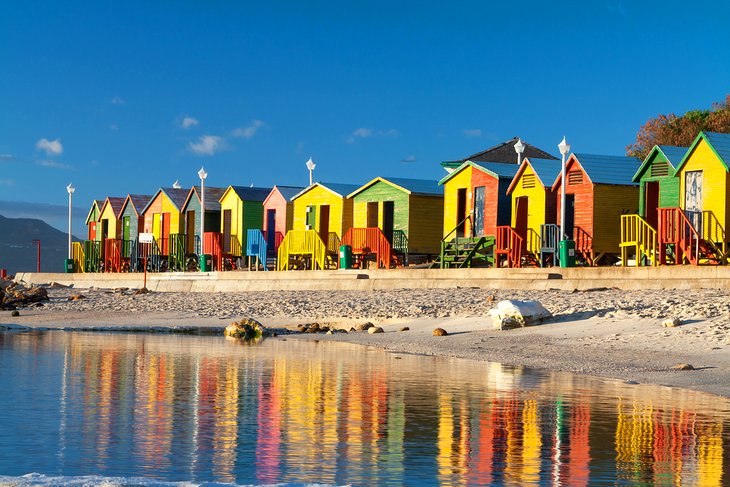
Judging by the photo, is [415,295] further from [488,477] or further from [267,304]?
[488,477]

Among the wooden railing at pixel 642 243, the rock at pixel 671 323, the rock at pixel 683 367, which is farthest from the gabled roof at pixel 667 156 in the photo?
the rock at pixel 683 367

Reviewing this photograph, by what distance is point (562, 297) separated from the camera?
23953 mm

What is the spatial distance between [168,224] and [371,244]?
20537mm

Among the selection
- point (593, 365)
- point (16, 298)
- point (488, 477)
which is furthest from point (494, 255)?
point (488, 477)

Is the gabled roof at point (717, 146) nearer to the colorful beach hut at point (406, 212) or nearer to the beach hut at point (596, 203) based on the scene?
the beach hut at point (596, 203)

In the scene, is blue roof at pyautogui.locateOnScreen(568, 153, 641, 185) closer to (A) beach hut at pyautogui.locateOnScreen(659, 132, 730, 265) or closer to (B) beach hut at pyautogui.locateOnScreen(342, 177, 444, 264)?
(A) beach hut at pyautogui.locateOnScreen(659, 132, 730, 265)

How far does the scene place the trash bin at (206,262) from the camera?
160 ft

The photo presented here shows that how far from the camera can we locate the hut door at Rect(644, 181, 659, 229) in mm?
33188

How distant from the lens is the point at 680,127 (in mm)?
61250

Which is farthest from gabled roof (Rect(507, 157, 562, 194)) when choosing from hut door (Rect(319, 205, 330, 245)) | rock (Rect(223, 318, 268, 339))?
rock (Rect(223, 318, 268, 339))

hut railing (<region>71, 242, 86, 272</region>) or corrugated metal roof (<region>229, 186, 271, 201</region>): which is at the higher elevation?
corrugated metal roof (<region>229, 186, 271, 201</region>)

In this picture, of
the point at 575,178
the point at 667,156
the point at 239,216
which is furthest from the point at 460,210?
the point at 239,216

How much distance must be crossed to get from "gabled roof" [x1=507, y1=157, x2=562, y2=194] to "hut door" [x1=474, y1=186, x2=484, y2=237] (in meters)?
1.69

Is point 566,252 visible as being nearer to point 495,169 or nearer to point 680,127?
point 495,169
